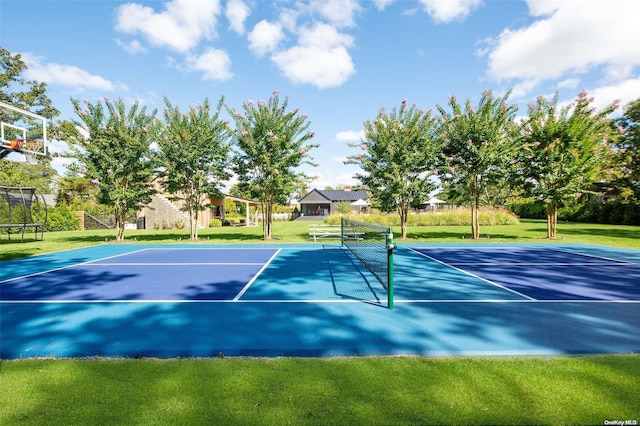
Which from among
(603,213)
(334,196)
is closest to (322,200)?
(334,196)

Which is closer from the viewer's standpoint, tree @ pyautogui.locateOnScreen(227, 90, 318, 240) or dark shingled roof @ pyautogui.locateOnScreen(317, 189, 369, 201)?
tree @ pyautogui.locateOnScreen(227, 90, 318, 240)

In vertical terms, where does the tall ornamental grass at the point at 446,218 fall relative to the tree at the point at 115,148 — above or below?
below

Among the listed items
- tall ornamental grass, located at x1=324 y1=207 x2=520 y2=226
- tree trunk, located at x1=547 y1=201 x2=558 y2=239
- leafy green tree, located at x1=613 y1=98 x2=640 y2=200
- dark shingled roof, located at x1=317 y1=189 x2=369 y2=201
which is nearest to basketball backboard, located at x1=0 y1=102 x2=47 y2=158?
tall ornamental grass, located at x1=324 y1=207 x2=520 y2=226

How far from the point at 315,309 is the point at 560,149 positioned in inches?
681

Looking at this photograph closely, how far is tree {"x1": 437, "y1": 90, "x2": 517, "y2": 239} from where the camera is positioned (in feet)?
A: 53.9

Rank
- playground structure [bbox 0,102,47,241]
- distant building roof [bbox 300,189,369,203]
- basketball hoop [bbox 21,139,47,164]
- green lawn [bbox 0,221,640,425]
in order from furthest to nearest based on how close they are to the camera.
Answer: distant building roof [bbox 300,189,369,203] < basketball hoop [bbox 21,139,47,164] < playground structure [bbox 0,102,47,241] < green lawn [bbox 0,221,640,425]

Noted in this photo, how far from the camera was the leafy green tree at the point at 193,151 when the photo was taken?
17344 millimetres

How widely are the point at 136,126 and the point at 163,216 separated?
15.5 metres

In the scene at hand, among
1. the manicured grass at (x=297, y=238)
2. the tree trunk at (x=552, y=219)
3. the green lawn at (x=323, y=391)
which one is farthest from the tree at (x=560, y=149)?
the green lawn at (x=323, y=391)

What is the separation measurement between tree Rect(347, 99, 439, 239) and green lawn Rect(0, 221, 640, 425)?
13969 millimetres

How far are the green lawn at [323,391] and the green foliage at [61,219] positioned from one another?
31897 millimetres

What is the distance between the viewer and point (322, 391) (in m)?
2.89

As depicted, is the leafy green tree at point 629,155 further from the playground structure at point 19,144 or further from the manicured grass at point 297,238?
the playground structure at point 19,144

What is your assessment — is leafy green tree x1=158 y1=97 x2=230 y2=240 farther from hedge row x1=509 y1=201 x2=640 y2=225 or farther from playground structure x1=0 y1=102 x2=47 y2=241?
hedge row x1=509 y1=201 x2=640 y2=225
